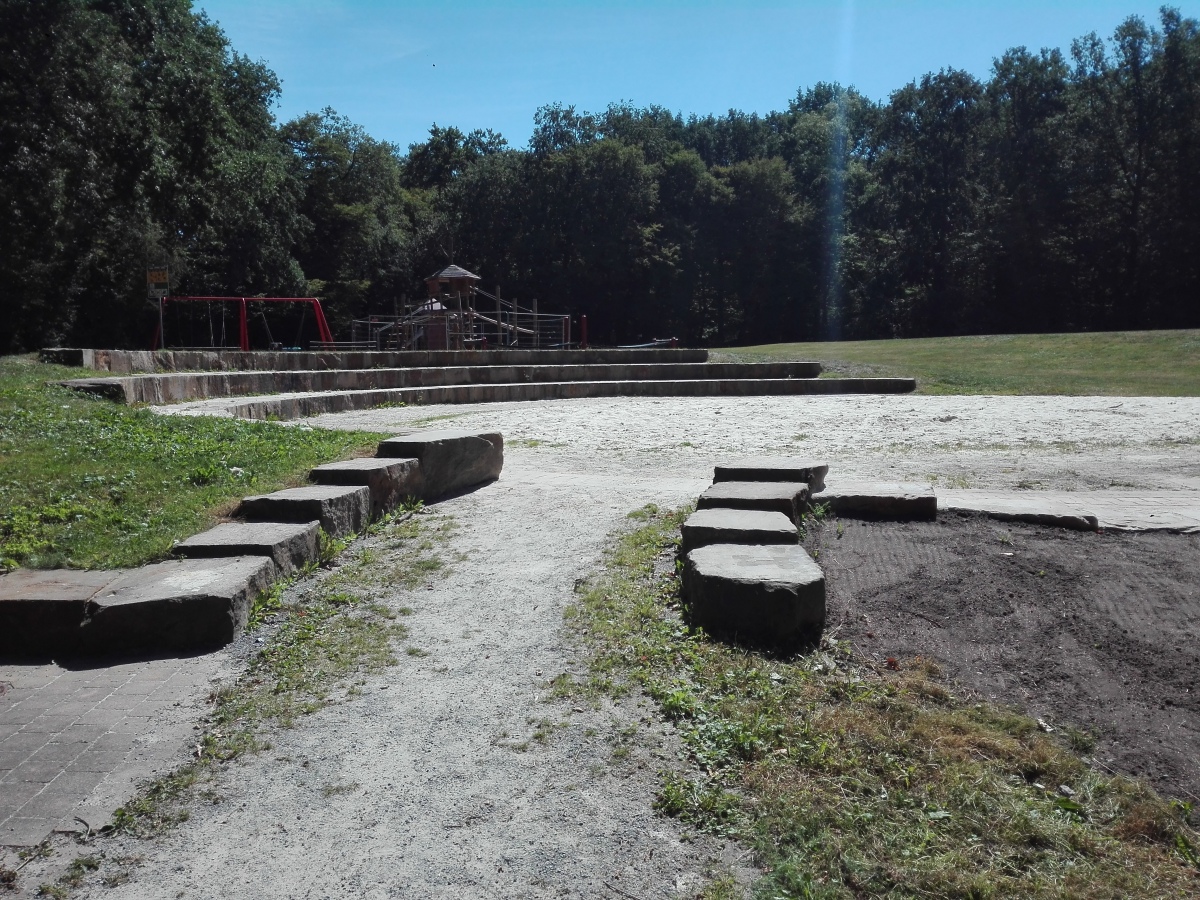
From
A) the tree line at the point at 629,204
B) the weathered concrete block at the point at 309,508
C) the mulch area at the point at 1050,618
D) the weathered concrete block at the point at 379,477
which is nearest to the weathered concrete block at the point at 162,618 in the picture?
the weathered concrete block at the point at 309,508

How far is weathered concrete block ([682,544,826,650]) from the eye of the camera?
3.77 m

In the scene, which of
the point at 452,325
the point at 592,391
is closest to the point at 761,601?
the point at 592,391

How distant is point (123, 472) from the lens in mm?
5949

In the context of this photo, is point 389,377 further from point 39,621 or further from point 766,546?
point 766,546

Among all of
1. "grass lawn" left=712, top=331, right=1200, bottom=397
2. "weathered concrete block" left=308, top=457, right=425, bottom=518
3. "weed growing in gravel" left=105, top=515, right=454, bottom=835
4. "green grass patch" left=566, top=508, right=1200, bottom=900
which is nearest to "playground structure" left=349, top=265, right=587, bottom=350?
"grass lawn" left=712, top=331, right=1200, bottom=397

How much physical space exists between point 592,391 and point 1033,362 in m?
10.4

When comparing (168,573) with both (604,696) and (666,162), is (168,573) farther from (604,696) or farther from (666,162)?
(666,162)

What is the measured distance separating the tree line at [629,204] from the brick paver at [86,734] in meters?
21.6

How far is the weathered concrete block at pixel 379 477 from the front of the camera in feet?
19.9

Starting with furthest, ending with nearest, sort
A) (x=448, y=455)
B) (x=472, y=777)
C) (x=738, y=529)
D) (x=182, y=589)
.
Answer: (x=448, y=455) → (x=738, y=529) → (x=182, y=589) → (x=472, y=777)

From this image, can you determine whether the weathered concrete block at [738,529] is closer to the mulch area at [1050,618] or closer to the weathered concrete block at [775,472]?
the mulch area at [1050,618]

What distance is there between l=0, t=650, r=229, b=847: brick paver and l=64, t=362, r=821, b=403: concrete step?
24.0 ft

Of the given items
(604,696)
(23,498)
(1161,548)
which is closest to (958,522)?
(1161,548)

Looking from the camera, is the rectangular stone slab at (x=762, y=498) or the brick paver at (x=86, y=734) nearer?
the brick paver at (x=86, y=734)
